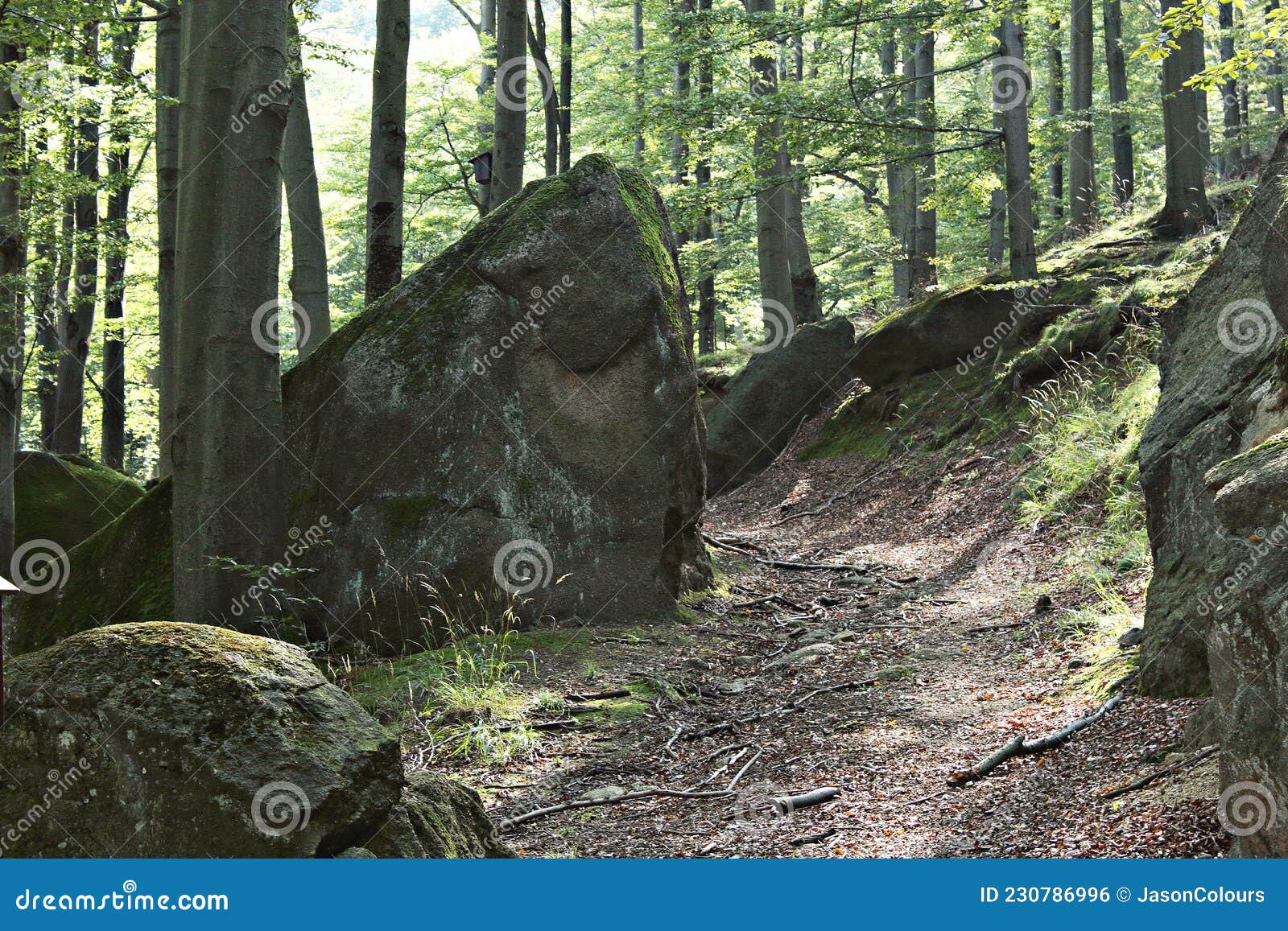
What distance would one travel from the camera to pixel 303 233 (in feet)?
34.3

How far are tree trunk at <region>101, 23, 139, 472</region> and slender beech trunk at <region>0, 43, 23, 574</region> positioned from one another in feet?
6.22

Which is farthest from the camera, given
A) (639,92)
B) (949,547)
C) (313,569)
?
(639,92)

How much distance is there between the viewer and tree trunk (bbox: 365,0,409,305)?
916 cm

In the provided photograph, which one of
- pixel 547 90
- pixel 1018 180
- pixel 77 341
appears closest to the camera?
pixel 1018 180

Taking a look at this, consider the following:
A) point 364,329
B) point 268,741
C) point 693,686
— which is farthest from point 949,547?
point 268,741

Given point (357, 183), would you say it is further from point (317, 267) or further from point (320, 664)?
point (320, 664)

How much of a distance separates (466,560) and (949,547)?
15.3 ft

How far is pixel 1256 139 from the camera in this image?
20453 mm

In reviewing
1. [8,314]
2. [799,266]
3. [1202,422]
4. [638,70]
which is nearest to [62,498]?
[8,314]

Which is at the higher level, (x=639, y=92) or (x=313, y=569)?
(x=639, y=92)

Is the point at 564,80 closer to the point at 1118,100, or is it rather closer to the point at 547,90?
the point at 547,90
